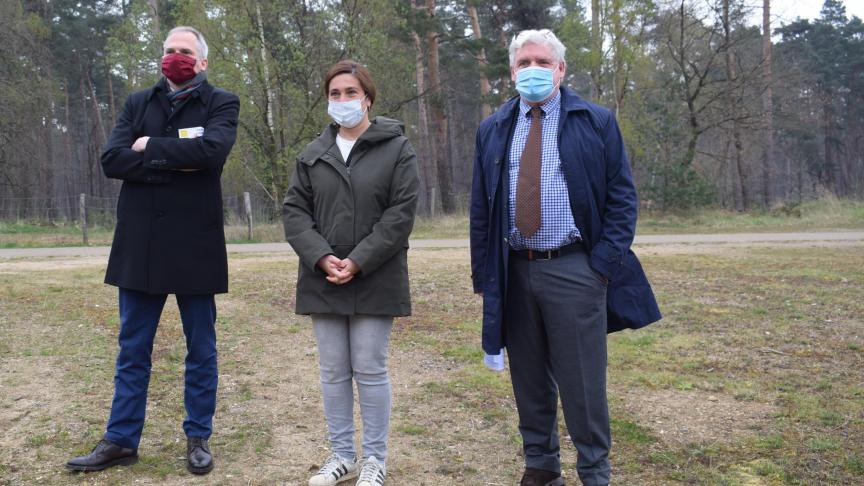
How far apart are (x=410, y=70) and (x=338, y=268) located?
19.2 metres

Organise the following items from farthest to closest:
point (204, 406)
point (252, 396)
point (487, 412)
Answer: point (252, 396) < point (487, 412) < point (204, 406)

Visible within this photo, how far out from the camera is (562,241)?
10.6 ft

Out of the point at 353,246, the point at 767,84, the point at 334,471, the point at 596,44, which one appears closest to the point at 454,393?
the point at 334,471

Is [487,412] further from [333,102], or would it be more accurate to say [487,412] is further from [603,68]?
[603,68]

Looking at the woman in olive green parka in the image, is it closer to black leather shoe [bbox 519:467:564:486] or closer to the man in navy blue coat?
the man in navy blue coat

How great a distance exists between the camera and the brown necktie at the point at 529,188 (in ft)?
10.6

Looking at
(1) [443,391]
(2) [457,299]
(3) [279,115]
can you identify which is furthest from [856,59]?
(1) [443,391]

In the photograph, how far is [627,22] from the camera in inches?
926

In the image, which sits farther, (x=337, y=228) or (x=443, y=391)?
(x=443, y=391)

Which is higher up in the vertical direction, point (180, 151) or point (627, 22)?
point (627, 22)

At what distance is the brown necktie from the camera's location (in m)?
3.23

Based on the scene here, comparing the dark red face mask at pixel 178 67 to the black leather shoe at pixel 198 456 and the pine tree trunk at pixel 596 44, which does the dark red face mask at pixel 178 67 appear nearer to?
the black leather shoe at pixel 198 456

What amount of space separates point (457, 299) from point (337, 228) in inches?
209

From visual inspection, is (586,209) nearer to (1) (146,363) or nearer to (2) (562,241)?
(2) (562,241)
